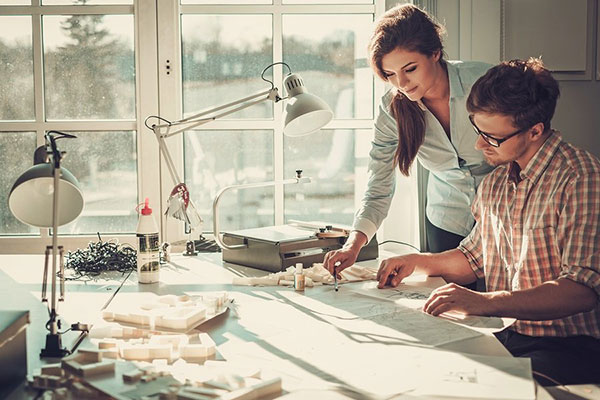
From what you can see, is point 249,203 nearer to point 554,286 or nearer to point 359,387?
point 554,286

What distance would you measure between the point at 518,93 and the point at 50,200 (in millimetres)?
1093

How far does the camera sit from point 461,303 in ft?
4.98

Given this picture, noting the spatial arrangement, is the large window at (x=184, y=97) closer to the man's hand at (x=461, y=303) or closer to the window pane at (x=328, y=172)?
the window pane at (x=328, y=172)

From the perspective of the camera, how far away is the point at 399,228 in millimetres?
3145

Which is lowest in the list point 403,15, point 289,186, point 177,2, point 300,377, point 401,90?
point 300,377

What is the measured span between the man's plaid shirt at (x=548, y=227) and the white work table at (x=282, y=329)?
0.75ft

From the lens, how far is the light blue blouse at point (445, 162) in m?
2.12

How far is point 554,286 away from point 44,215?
1.12 metres

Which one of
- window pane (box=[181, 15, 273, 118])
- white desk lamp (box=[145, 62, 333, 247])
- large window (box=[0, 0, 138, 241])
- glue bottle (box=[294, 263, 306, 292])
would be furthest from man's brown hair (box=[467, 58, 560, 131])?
large window (box=[0, 0, 138, 241])

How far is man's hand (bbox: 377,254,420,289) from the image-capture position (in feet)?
6.17

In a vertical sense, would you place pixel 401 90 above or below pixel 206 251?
above

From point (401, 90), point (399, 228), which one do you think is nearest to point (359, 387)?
point (401, 90)

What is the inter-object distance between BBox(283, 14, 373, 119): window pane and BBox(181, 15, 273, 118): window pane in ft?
0.41

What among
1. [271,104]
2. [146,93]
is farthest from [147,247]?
[271,104]
